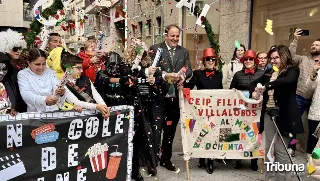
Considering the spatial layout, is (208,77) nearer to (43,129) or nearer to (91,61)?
(91,61)

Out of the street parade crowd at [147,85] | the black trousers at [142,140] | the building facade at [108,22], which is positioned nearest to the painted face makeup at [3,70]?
the street parade crowd at [147,85]

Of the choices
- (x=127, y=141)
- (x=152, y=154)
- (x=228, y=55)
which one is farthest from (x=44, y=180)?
(x=228, y=55)

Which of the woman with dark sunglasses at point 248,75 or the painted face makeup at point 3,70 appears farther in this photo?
the woman with dark sunglasses at point 248,75

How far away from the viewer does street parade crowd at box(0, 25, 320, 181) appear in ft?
11.5

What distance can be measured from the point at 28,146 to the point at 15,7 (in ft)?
53.6

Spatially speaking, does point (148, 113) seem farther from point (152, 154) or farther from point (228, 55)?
point (228, 55)

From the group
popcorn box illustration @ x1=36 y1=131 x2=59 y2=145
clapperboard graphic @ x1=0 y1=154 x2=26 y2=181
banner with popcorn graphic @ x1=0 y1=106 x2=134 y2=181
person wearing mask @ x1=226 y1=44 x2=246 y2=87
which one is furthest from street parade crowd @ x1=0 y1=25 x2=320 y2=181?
person wearing mask @ x1=226 y1=44 x2=246 y2=87

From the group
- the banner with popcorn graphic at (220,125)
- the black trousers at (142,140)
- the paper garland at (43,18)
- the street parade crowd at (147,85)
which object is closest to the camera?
the street parade crowd at (147,85)

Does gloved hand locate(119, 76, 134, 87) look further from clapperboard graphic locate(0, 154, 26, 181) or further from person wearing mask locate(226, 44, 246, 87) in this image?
person wearing mask locate(226, 44, 246, 87)

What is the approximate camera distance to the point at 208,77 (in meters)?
4.97

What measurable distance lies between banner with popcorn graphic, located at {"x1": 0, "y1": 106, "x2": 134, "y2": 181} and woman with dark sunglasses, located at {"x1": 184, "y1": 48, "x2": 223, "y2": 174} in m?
1.46

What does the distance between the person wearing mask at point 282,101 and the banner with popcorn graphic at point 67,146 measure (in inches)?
65.0

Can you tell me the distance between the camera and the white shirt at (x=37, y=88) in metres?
3.38

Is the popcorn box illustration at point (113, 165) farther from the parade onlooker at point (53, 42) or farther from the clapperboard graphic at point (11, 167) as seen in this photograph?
the parade onlooker at point (53, 42)
